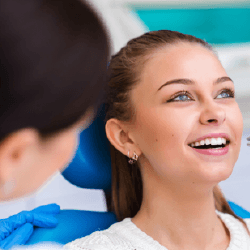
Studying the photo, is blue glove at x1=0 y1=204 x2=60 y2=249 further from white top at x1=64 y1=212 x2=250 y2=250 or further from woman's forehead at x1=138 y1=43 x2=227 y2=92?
woman's forehead at x1=138 y1=43 x2=227 y2=92

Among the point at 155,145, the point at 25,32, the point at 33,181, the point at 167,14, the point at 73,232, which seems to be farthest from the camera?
the point at 167,14

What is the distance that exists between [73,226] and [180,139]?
498 millimetres

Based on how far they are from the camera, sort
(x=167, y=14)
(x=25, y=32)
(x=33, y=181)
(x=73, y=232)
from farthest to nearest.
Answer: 1. (x=167, y=14)
2. (x=73, y=232)
3. (x=33, y=181)
4. (x=25, y=32)

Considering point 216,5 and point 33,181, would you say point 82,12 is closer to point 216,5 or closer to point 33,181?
point 33,181

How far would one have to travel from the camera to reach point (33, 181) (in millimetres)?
482

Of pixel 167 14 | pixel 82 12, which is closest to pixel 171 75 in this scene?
pixel 82 12

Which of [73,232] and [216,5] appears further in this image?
[216,5]

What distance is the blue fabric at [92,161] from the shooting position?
1.16 metres

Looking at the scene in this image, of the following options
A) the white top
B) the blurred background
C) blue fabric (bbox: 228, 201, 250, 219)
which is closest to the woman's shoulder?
the white top

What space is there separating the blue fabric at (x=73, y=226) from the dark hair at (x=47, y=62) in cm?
69

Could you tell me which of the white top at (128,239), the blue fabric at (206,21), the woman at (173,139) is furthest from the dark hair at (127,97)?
the blue fabric at (206,21)

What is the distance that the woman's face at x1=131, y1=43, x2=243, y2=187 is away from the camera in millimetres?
914

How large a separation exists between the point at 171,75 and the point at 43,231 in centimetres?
66

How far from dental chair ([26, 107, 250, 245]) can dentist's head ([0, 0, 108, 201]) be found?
2.15 ft
